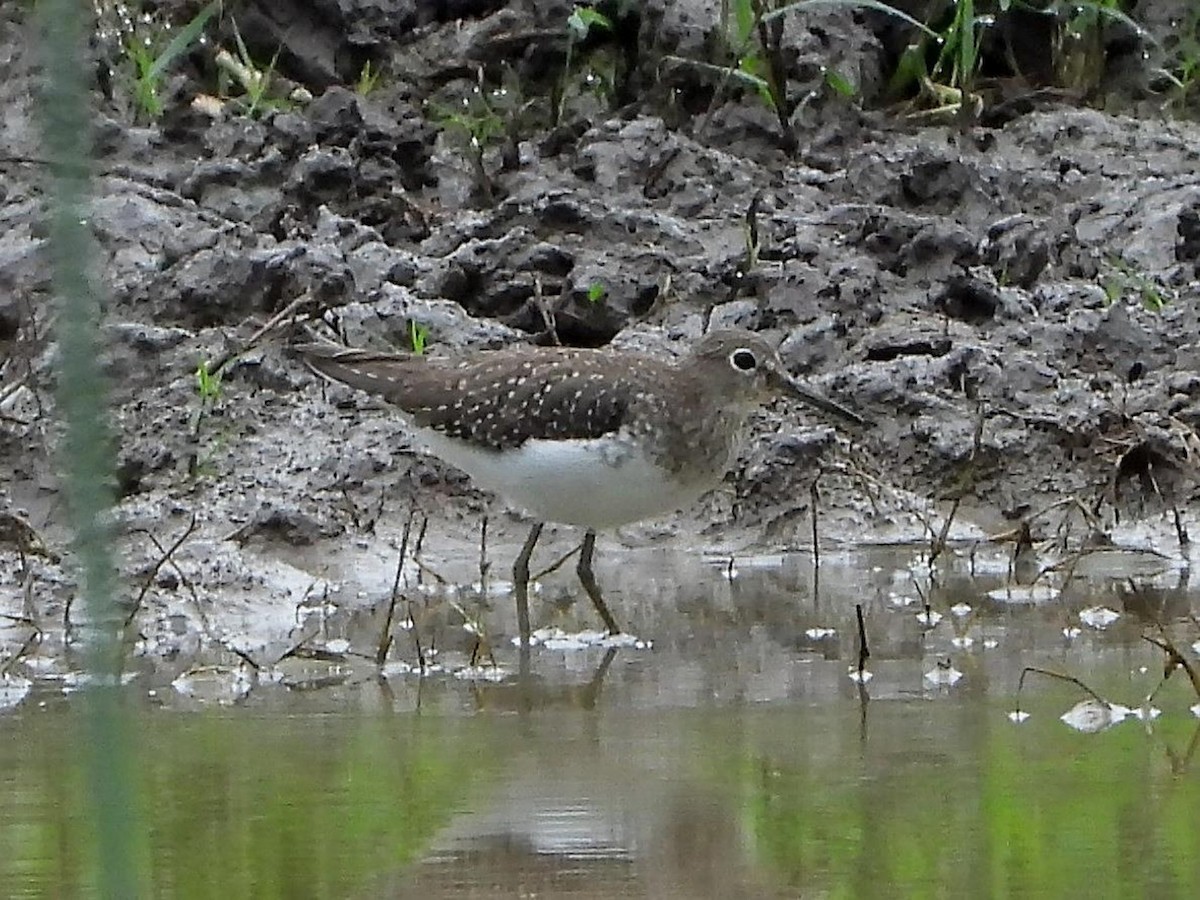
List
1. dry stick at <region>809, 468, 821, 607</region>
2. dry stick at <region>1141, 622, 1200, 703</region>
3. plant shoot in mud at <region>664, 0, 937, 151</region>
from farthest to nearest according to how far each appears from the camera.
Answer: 1. plant shoot in mud at <region>664, 0, 937, 151</region>
2. dry stick at <region>809, 468, 821, 607</region>
3. dry stick at <region>1141, 622, 1200, 703</region>

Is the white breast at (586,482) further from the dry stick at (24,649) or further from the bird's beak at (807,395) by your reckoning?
the dry stick at (24,649)

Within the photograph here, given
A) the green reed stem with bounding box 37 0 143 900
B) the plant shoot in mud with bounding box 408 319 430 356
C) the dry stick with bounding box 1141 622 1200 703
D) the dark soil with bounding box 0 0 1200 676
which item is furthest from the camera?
the plant shoot in mud with bounding box 408 319 430 356

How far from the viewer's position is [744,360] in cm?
685

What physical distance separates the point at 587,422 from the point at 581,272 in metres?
1.68

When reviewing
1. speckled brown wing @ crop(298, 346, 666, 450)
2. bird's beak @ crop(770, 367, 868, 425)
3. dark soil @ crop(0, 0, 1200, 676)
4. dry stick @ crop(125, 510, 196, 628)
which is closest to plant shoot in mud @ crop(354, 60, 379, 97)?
dark soil @ crop(0, 0, 1200, 676)

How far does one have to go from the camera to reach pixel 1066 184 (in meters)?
8.69

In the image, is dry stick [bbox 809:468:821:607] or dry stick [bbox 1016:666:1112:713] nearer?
dry stick [bbox 1016:666:1112:713]

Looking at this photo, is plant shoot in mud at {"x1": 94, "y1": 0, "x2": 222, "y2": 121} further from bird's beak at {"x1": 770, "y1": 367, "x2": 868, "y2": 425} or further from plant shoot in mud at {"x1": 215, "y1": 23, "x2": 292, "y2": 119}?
bird's beak at {"x1": 770, "y1": 367, "x2": 868, "y2": 425}

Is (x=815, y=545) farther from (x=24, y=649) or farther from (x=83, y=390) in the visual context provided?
(x=83, y=390)

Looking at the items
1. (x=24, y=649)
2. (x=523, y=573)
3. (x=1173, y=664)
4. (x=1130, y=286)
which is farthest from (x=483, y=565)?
(x=1130, y=286)

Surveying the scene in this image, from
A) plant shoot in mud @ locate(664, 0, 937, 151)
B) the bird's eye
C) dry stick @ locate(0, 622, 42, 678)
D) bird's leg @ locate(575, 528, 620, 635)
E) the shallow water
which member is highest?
plant shoot in mud @ locate(664, 0, 937, 151)

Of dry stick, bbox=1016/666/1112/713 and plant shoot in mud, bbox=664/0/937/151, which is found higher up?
plant shoot in mud, bbox=664/0/937/151

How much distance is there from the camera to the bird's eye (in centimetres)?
683

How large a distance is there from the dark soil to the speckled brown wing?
1.68 ft
